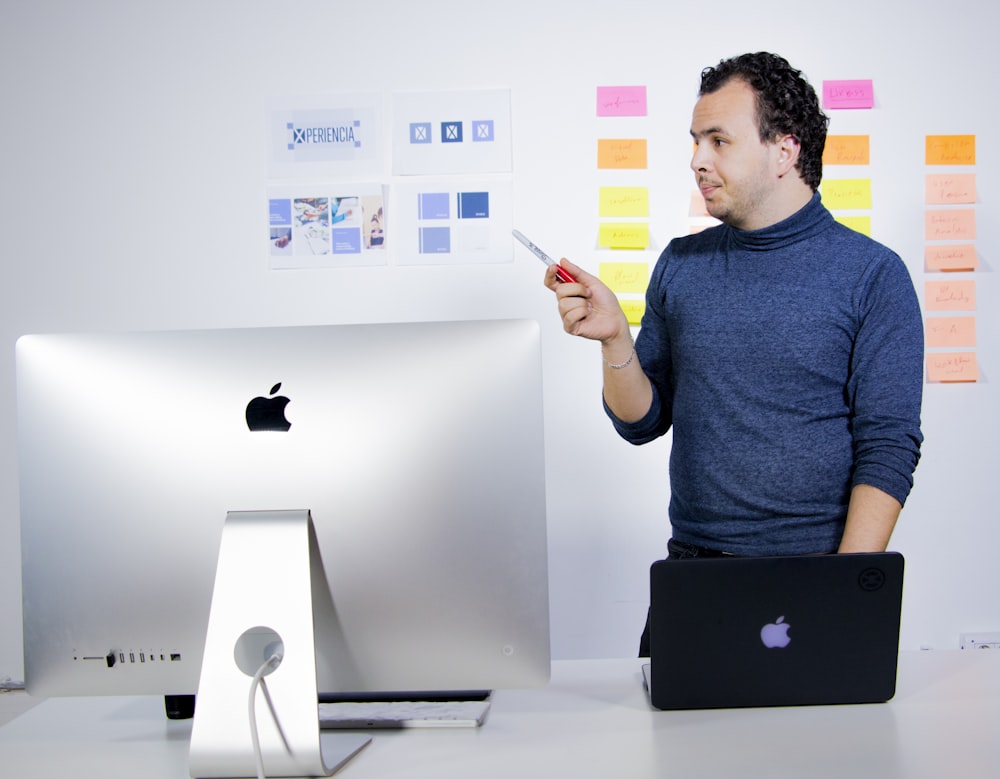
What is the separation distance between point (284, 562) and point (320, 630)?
9 centimetres

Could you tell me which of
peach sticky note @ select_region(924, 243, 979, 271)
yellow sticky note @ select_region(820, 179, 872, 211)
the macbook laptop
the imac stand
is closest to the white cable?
the imac stand

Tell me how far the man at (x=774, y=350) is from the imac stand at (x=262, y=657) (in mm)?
634

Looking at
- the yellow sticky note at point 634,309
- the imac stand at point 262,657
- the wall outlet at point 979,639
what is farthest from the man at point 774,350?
the wall outlet at point 979,639

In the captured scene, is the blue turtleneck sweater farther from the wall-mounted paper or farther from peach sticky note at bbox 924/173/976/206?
peach sticky note at bbox 924/173/976/206

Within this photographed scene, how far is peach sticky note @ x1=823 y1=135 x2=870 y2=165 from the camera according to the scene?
2.44m

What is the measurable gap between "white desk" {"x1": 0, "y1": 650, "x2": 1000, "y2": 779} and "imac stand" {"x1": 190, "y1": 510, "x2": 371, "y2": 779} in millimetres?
66

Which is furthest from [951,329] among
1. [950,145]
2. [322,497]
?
[322,497]

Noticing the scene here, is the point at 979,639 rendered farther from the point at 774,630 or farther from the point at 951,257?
the point at 774,630

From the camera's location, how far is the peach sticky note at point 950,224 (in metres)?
2.45

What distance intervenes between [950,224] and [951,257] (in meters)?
0.09

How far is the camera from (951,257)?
245 centimetres

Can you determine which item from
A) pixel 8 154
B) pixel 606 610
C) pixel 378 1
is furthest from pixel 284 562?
pixel 8 154

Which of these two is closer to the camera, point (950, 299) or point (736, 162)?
point (736, 162)

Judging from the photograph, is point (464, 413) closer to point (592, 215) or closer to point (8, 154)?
point (592, 215)
